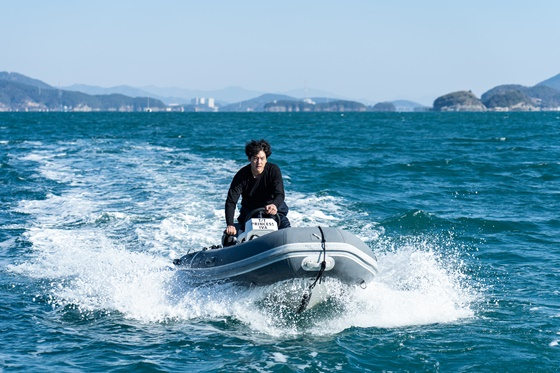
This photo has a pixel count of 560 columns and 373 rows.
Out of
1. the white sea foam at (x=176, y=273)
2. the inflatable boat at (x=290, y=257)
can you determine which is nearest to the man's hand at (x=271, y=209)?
the inflatable boat at (x=290, y=257)

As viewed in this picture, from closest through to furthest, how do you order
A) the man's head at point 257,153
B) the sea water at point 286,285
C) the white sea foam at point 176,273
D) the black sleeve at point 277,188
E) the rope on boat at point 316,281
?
the sea water at point 286,285 < the rope on boat at point 316,281 < the white sea foam at point 176,273 < the man's head at point 257,153 < the black sleeve at point 277,188

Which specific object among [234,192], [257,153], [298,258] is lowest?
[298,258]

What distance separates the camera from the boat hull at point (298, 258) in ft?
25.3

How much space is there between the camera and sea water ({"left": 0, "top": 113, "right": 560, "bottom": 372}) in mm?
7180

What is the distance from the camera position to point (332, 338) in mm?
7660

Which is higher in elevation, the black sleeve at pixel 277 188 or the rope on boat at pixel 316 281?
the black sleeve at pixel 277 188

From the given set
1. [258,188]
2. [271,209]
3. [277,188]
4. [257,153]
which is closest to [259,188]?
[258,188]

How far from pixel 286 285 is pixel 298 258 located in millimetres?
472

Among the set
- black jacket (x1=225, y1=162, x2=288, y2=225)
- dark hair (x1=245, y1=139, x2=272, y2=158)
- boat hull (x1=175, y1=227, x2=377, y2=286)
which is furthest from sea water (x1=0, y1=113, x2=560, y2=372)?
dark hair (x1=245, y1=139, x2=272, y2=158)

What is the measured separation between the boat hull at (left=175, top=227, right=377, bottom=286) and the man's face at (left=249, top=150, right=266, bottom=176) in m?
0.90

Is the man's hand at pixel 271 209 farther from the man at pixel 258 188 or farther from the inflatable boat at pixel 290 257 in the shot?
the inflatable boat at pixel 290 257

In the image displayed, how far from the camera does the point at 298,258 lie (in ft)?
25.2

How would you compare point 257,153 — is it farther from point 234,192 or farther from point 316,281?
point 316,281

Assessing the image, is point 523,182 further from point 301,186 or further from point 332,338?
point 332,338
